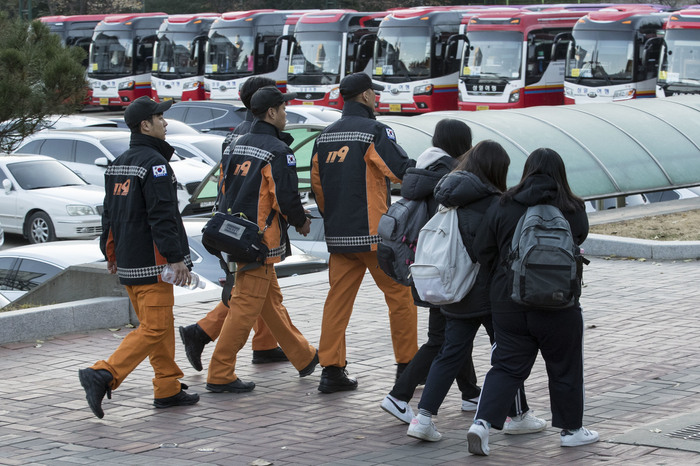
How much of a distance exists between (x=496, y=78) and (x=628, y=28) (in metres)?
3.70

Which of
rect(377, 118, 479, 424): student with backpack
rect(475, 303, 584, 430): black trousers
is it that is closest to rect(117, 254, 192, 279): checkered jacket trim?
rect(377, 118, 479, 424): student with backpack

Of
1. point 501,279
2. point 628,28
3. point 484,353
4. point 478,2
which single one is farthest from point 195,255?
point 478,2

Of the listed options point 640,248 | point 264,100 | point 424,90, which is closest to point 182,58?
point 424,90

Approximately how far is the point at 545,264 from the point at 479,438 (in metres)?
0.95

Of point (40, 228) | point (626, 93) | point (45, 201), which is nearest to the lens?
point (45, 201)

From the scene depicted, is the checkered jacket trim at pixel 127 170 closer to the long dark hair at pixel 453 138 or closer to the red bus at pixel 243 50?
the long dark hair at pixel 453 138

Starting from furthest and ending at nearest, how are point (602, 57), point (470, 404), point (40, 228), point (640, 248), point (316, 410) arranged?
point (602, 57), point (40, 228), point (640, 248), point (316, 410), point (470, 404)

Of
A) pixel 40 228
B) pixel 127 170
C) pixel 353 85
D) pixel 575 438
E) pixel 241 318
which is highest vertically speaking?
pixel 353 85

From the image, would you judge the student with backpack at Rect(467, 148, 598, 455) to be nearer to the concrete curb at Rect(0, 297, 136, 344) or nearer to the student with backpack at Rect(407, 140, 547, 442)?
the student with backpack at Rect(407, 140, 547, 442)

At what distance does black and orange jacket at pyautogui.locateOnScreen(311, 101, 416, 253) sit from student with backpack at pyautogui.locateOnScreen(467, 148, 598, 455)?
132cm

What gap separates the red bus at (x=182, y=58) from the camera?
1497 inches

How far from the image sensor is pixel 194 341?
7527mm

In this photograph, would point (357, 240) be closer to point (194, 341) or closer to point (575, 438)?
point (194, 341)

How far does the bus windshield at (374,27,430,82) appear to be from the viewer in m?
31.7
